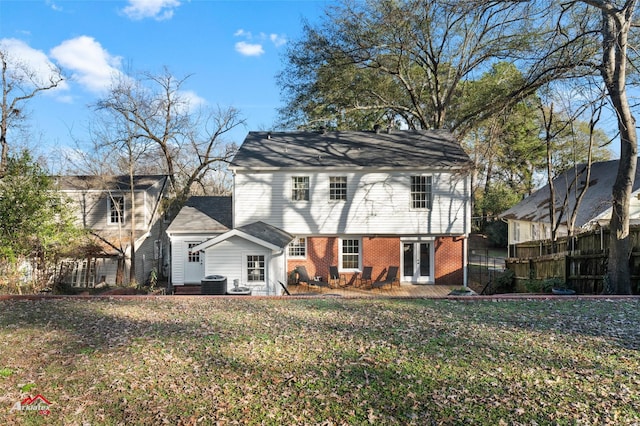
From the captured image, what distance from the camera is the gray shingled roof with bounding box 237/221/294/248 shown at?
14.8 metres

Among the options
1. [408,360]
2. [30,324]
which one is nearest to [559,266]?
[408,360]

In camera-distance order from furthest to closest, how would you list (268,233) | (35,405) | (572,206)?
(572,206)
(268,233)
(35,405)

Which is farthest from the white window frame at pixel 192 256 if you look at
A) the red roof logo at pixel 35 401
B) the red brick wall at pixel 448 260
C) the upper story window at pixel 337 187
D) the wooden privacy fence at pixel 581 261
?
the red roof logo at pixel 35 401

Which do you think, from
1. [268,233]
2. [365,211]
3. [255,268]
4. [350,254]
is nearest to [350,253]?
[350,254]

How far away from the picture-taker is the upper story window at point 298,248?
57.7 ft

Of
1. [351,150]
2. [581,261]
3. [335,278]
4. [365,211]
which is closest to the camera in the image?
[581,261]

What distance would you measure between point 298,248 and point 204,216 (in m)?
5.00

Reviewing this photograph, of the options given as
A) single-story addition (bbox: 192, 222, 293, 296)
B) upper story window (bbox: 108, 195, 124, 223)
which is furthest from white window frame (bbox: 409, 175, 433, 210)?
upper story window (bbox: 108, 195, 124, 223)

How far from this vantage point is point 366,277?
1714 centimetres

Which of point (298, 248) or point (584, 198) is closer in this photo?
point (298, 248)

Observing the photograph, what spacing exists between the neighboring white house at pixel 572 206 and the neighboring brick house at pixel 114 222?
64.6 feet

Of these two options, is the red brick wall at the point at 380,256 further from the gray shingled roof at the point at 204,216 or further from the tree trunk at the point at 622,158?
the tree trunk at the point at 622,158

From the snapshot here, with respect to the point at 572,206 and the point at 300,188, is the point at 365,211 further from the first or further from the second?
the point at 572,206

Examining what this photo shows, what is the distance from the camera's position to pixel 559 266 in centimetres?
1277
